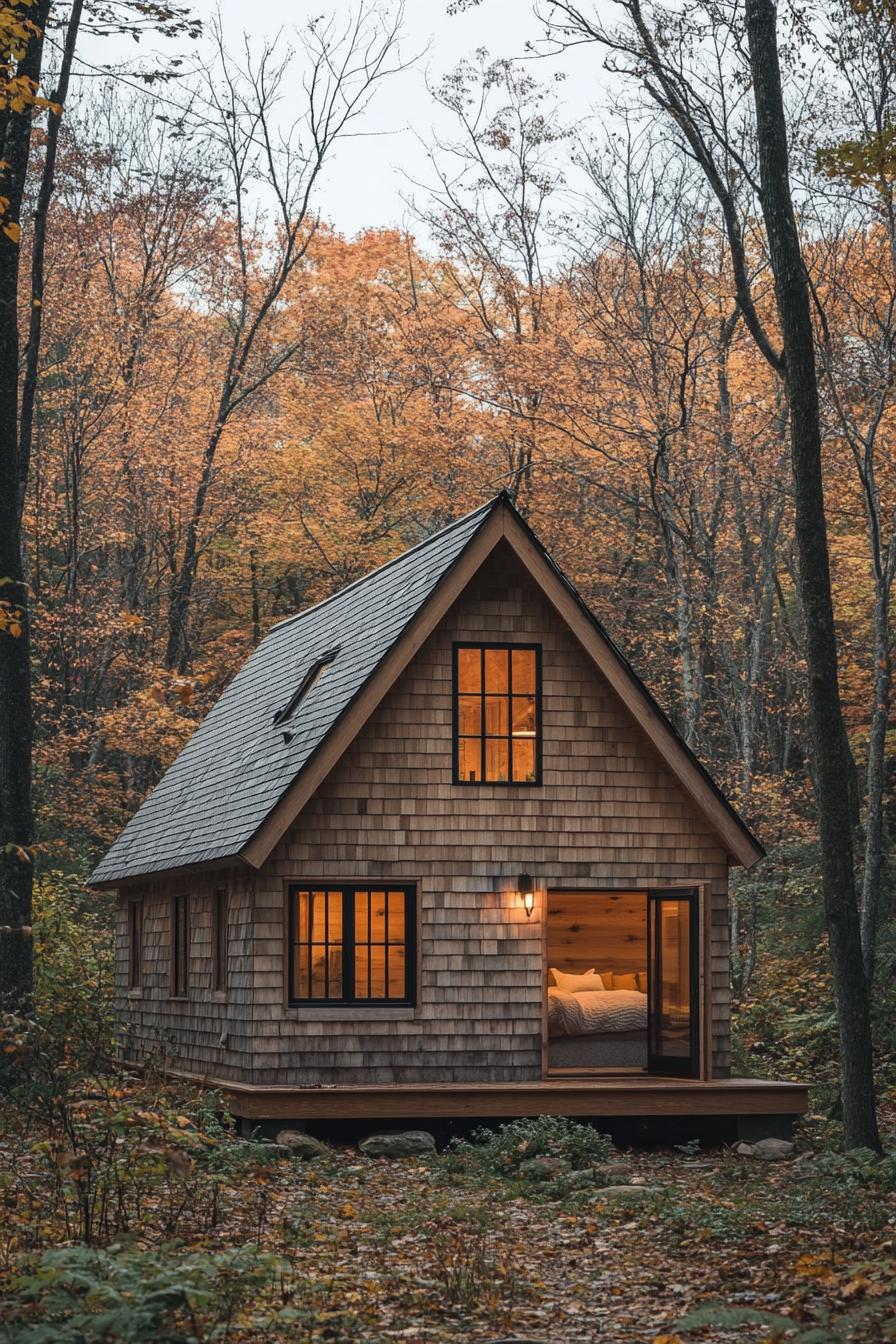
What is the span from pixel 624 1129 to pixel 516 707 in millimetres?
4204

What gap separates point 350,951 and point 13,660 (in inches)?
169

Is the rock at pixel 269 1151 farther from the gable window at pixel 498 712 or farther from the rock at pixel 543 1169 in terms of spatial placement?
the gable window at pixel 498 712

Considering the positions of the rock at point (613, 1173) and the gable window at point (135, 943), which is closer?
the rock at point (613, 1173)

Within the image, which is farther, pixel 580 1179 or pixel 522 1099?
pixel 522 1099

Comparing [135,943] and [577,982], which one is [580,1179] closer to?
[577,982]

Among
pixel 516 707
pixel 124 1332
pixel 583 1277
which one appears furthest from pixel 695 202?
pixel 124 1332

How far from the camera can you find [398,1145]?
45.0ft

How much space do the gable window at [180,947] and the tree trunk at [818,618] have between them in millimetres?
7795

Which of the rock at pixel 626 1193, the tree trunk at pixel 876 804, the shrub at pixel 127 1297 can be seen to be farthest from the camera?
the tree trunk at pixel 876 804

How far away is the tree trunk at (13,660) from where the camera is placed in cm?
1455

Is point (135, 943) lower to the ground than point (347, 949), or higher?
lower

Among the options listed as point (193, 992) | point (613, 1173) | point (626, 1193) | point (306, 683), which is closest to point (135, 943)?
point (193, 992)

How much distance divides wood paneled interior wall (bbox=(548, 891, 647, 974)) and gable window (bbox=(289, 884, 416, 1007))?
194 inches

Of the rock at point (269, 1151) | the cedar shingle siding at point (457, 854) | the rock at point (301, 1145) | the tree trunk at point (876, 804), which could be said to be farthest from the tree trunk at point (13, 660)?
the tree trunk at point (876, 804)
